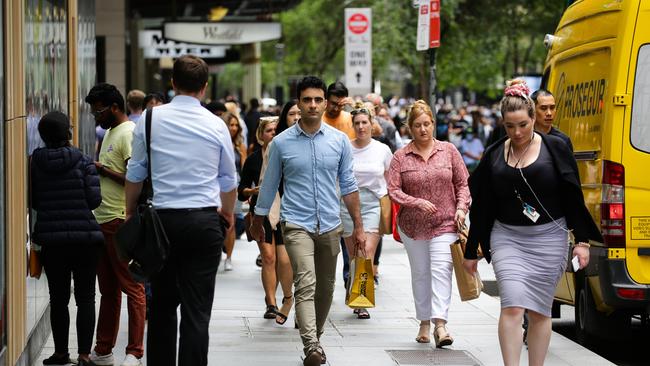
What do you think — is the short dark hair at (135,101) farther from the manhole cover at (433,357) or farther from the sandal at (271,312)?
the manhole cover at (433,357)

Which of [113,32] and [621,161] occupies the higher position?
[113,32]

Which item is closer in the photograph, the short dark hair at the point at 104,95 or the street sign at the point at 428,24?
the short dark hair at the point at 104,95

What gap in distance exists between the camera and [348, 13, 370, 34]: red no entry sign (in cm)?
2145

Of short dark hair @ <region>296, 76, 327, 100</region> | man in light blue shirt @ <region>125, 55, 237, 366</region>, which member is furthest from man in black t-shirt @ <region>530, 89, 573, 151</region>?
man in light blue shirt @ <region>125, 55, 237, 366</region>

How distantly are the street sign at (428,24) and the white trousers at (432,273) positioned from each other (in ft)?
14.9

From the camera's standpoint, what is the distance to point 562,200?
7535 mm

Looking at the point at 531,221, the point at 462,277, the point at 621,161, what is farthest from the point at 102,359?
the point at 621,161

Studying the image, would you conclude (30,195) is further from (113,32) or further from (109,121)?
(113,32)

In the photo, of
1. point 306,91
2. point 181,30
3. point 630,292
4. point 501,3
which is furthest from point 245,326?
point 501,3

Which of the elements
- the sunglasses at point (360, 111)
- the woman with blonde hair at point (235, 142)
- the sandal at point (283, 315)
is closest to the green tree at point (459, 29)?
the woman with blonde hair at point (235, 142)

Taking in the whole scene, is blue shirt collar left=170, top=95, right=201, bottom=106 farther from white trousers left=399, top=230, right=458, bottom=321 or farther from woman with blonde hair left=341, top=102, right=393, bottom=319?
woman with blonde hair left=341, top=102, right=393, bottom=319

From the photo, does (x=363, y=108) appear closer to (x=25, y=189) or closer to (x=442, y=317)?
(x=442, y=317)

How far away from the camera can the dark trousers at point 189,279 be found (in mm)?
7012

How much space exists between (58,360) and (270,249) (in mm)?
3028
